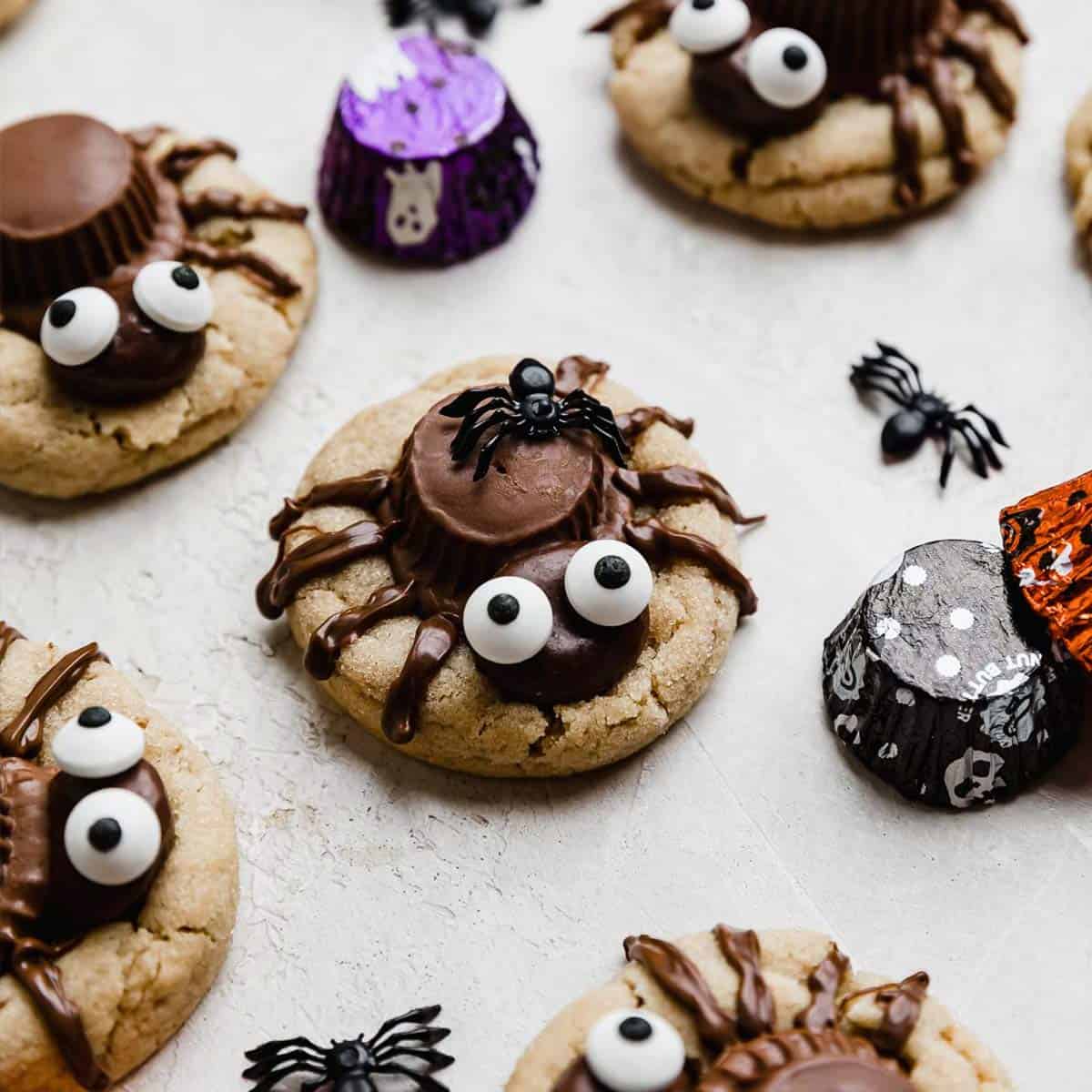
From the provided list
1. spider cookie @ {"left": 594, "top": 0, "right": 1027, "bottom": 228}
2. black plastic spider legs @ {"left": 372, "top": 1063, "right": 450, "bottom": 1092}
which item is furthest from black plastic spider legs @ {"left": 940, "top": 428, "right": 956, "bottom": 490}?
black plastic spider legs @ {"left": 372, "top": 1063, "right": 450, "bottom": 1092}

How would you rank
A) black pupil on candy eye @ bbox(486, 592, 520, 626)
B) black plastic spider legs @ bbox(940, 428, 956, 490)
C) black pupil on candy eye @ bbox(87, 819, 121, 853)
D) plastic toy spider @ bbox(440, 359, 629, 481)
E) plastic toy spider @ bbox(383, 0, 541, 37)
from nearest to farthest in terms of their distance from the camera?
black pupil on candy eye @ bbox(87, 819, 121, 853)
black pupil on candy eye @ bbox(486, 592, 520, 626)
plastic toy spider @ bbox(440, 359, 629, 481)
black plastic spider legs @ bbox(940, 428, 956, 490)
plastic toy spider @ bbox(383, 0, 541, 37)

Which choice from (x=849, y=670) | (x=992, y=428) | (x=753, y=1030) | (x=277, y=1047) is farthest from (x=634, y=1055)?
(x=992, y=428)

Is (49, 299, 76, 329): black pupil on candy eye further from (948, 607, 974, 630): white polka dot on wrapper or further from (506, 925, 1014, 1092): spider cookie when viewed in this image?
(948, 607, 974, 630): white polka dot on wrapper

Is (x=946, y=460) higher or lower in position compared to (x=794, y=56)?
lower

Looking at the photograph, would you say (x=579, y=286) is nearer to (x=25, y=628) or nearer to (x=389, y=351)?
(x=389, y=351)

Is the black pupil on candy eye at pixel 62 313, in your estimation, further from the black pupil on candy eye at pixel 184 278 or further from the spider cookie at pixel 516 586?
the spider cookie at pixel 516 586

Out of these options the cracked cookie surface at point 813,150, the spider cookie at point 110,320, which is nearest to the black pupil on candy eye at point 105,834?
the spider cookie at point 110,320

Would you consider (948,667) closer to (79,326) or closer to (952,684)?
(952,684)
